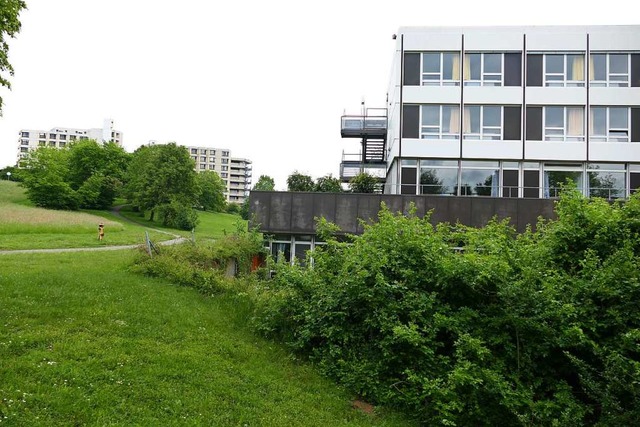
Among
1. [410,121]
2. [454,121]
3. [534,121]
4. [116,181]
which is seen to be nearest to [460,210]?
[454,121]

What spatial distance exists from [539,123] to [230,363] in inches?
925

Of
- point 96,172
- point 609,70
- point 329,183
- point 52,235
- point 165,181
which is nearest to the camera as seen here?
point 609,70

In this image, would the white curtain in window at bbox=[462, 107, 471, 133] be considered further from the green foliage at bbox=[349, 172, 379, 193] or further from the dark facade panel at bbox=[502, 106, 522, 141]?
the green foliage at bbox=[349, 172, 379, 193]

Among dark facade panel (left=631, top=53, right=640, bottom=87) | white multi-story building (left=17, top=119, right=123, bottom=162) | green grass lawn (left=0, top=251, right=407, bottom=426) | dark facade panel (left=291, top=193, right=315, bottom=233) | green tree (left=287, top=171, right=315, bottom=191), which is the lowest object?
green grass lawn (left=0, top=251, right=407, bottom=426)

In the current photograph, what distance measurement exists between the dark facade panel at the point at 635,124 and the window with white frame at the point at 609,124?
24 cm

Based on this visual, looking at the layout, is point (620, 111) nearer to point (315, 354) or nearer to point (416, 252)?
point (416, 252)

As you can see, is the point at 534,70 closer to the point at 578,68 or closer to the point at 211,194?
the point at 578,68

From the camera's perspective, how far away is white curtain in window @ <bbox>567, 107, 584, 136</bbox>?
25.3 meters

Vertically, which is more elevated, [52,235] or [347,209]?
[347,209]

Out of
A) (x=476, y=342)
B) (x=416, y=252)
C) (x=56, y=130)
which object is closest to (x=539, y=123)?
(x=416, y=252)

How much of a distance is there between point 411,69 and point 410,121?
9.76 feet

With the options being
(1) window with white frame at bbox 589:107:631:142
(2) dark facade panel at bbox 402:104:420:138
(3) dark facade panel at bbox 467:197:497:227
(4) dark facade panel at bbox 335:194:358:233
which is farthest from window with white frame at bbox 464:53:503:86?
(4) dark facade panel at bbox 335:194:358:233

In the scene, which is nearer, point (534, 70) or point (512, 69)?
point (534, 70)

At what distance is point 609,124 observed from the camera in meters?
25.2
